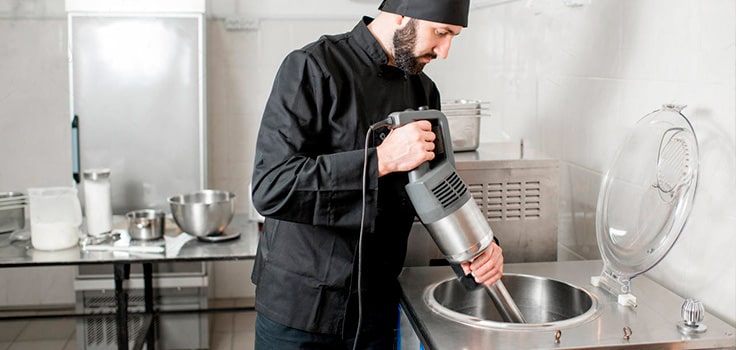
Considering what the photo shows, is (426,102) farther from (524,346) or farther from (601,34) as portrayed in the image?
(524,346)

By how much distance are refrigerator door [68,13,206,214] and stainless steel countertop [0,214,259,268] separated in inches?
36.3

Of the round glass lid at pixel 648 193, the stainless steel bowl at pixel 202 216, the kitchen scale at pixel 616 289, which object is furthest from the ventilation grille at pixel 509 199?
the stainless steel bowl at pixel 202 216

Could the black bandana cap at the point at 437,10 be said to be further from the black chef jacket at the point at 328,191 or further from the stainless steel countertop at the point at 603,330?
the stainless steel countertop at the point at 603,330

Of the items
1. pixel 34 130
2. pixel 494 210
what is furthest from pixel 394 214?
pixel 34 130

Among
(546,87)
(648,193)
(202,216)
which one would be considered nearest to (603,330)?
(648,193)

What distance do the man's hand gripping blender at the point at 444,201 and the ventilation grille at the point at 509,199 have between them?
52 cm

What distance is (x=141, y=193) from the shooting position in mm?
3998

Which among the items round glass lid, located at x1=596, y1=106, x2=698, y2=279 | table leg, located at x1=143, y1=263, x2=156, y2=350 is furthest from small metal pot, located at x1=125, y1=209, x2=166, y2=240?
round glass lid, located at x1=596, y1=106, x2=698, y2=279

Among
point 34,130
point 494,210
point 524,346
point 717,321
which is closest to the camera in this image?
point 524,346

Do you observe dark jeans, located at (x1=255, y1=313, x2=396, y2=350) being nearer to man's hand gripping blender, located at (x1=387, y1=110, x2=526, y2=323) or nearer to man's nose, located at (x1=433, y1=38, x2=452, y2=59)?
man's hand gripping blender, located at (x1=387, y1=110, x2=526, y2=323)

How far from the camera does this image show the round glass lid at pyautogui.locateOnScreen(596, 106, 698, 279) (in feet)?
5.77

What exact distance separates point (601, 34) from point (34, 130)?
332cm

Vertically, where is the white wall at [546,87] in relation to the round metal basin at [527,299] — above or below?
above

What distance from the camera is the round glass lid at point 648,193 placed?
176 centimetres
